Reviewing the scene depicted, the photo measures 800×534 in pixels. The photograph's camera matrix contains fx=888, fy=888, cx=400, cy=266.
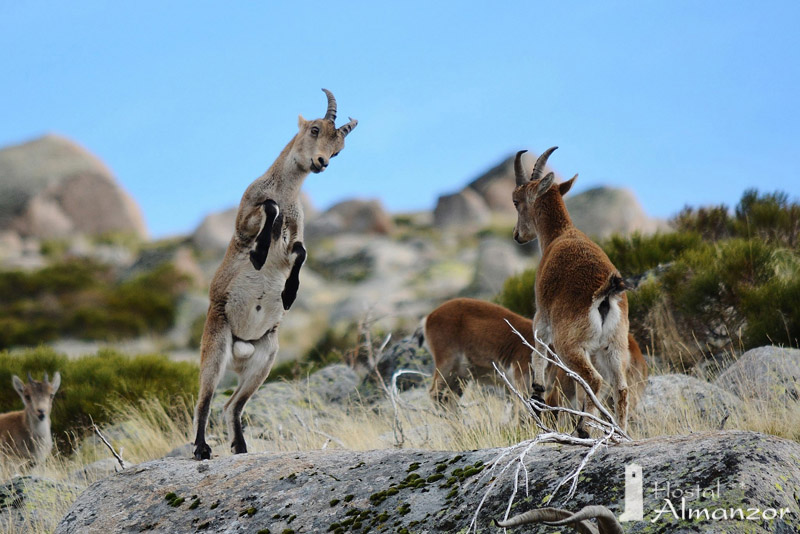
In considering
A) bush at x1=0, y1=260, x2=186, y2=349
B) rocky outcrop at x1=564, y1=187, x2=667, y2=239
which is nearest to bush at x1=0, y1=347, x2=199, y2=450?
bush at x1=0, y1=260, x2=186, y2=349

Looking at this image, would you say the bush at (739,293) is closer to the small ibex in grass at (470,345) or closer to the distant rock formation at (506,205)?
the small ibex in grass at (470,345)

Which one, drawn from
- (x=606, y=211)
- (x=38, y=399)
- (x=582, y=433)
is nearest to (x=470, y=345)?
(x=582, y=433)

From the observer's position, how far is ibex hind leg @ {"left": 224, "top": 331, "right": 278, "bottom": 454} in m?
7.26

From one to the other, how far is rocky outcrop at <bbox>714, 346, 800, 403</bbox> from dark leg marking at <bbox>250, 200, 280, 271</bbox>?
4.47 metres

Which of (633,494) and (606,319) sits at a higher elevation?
(606,319)

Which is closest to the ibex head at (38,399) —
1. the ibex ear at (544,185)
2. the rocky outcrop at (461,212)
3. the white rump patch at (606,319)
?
the ibex ear at (544,185)

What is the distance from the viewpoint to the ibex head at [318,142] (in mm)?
7559

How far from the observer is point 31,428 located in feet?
39.3

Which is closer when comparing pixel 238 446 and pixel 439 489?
pixel 439 489

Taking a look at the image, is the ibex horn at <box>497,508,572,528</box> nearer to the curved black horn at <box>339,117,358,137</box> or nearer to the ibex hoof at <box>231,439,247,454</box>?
the ibex hoof at <box>231,439,247,454</box>

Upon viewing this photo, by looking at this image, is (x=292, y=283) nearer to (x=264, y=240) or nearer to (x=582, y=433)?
(x=264, y=240)

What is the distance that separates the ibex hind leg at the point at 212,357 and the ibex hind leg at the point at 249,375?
22 cm

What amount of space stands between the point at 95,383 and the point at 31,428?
2176mm

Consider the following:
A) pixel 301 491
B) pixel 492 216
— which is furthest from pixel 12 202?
pixel 301 491
